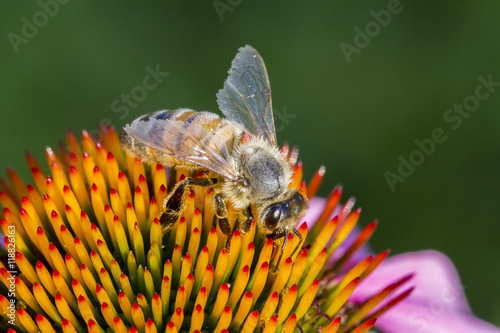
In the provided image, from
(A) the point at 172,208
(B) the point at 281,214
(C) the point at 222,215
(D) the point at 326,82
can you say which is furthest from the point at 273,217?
(D) the point at 326,82

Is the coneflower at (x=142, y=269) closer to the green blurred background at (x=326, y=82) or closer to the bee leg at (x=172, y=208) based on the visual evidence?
the bee leg at (x=172, y=208)

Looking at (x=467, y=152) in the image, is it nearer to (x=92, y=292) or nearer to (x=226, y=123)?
(x=226, y=123)

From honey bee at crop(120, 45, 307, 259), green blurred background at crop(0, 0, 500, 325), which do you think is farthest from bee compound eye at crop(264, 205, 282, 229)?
green blurred background at crop(0, 0, 500, 325)

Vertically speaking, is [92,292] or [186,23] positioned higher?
[186,23]

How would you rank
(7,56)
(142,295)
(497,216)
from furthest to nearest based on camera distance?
1. (7,56)
2. (497,216)
3. (142,295)

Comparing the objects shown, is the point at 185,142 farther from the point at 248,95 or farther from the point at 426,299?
the point at 426,299

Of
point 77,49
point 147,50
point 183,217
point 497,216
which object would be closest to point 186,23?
point 147,50

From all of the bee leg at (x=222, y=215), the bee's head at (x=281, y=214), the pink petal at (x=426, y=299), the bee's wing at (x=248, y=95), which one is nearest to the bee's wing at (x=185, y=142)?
the bee leg at (x=222, y=215)
